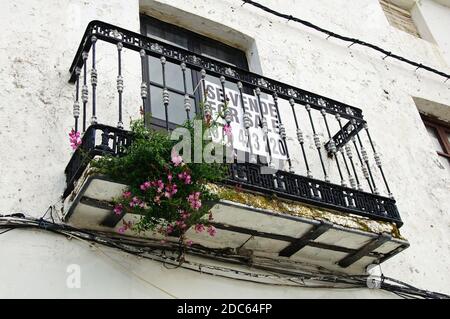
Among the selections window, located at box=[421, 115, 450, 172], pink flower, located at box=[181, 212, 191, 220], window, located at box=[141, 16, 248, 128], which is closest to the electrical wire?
pink flower, located at box=[181, 212, 191, 220]

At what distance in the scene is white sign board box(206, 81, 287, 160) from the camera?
527cm

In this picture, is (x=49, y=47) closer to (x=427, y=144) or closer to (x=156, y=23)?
(x=156, y=23)

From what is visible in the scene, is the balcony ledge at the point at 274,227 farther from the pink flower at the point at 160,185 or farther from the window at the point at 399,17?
the window at the point at 399,17

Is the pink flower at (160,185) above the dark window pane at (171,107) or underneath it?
underneath

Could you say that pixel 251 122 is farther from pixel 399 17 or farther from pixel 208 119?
pixel 399 17

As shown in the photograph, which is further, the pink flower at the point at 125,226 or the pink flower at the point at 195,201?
the pink flower at the point at 125,226

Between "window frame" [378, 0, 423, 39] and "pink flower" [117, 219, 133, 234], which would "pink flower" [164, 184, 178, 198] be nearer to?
"pink flower" [117, 219, 133, 234]

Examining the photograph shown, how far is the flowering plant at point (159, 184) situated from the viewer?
13.6 ft

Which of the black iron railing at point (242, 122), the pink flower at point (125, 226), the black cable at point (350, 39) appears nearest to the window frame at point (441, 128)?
the black cable at point (350, 39)

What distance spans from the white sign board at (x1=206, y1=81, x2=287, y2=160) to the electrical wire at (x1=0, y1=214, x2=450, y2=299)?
94 centimetres

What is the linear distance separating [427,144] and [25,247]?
5.15 m

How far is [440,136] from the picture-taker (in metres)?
8.23

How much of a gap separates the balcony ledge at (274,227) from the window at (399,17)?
511cm

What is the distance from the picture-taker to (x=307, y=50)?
7469 mm
